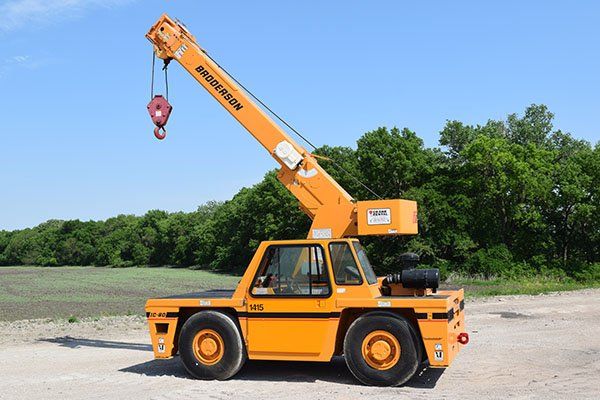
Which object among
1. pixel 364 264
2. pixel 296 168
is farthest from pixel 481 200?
pixel 364 264

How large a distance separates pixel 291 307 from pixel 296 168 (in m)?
3.01

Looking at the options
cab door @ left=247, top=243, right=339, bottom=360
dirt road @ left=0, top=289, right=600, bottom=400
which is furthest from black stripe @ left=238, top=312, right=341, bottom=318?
dirt road @ left=0, top=289, right=600, bottom=400

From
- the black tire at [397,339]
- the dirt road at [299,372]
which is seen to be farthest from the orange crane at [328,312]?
the dirt road at [299,372]

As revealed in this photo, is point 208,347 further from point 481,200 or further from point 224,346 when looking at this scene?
point 481,200

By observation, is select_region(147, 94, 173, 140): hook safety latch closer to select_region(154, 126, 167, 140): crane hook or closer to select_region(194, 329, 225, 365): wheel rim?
select_region(154, 126, 167, 140): crane hook

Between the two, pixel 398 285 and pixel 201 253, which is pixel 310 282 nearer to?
pixel 398 285

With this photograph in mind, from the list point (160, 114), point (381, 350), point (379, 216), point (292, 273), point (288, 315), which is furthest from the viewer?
point (160, 114)

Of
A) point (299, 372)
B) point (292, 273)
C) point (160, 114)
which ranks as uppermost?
point (160, 114)

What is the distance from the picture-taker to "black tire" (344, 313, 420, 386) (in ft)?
30.0

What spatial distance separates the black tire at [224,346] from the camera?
10.0 meters

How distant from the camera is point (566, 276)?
42312 mm

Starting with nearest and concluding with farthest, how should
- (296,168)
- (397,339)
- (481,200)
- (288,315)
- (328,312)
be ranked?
(397,339) → (328,312) → (288,315) → (296,168) → (481,200)

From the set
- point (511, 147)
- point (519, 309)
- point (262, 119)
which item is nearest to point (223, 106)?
point (262, 119)

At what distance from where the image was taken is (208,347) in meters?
10.2
